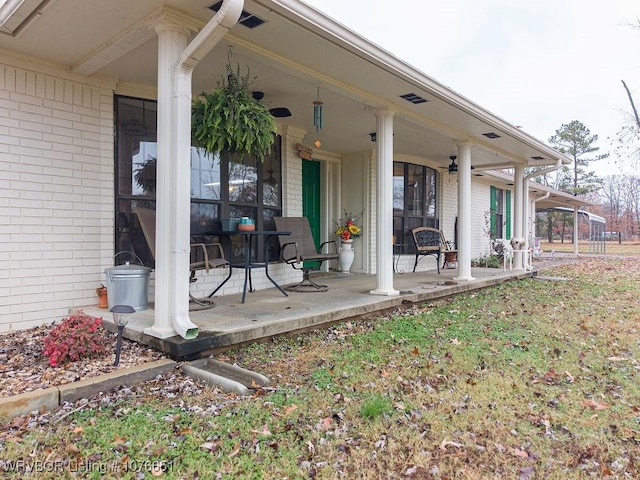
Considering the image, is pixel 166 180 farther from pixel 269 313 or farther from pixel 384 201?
pixel 384 201

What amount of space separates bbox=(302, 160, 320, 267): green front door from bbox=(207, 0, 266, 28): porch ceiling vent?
4.14 meters

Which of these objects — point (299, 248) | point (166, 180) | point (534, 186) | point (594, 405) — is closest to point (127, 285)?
point (166, 180)

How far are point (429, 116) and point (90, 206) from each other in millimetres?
4120

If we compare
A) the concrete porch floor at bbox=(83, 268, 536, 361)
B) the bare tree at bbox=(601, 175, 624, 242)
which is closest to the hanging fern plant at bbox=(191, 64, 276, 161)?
the concrete porch floor at bbox=(83, 268, 536, 361)

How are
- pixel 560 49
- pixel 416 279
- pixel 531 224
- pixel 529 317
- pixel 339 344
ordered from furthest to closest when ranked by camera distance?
pixel 560 49 → pixel 531 224 → pixel 416 279 → pixel 529 317 → pixel 339 344

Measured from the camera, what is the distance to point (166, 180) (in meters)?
2.93

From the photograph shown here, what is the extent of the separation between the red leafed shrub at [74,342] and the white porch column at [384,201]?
2.99 m

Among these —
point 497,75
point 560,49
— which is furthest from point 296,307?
point 497,75

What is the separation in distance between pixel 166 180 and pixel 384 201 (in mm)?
2649

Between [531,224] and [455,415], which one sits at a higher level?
[531,224]

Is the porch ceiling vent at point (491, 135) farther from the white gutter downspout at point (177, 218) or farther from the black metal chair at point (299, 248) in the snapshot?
the white gutter downspout at point (177, 218)

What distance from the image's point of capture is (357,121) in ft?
18.9

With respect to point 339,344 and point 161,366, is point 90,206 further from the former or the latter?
point 339,344

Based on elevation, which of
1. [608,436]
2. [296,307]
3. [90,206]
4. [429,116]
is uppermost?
[429,116]
